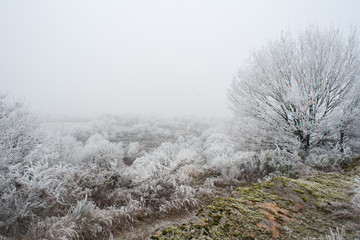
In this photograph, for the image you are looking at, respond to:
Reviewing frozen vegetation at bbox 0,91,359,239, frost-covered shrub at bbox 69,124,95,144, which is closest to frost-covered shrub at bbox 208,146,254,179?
frozen vegetation at bbox 0,91,359,239

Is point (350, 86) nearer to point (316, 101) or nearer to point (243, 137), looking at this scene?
point (316, 101)

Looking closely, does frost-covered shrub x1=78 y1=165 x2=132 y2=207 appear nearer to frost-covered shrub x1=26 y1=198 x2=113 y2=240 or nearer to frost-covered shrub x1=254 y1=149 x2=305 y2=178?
frost-covered shrub x1=26 y1=198 x2=113 y2=240

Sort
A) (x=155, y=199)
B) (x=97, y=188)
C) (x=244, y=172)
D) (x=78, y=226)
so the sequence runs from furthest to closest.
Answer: (x=244, y=172)
(x=97, y=188)
(x=155, y=199)
(x=78, y=226)

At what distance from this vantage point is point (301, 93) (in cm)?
541

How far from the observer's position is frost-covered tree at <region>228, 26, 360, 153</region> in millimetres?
5492

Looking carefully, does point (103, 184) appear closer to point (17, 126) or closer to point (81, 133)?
point (17, 126)

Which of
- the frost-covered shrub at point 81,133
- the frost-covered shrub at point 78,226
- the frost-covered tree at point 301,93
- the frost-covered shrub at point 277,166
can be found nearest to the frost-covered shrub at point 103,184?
the frost-covered shrub at point 78,226

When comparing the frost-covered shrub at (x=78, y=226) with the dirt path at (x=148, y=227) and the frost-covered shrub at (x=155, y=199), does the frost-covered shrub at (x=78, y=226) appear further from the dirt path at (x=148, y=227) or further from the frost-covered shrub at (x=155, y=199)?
the frost-covered shrub at (x=155, y=199)

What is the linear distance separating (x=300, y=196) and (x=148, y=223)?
2.16 meters

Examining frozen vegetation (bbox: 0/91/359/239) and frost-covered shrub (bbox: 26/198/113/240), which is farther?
frozen vegetation (bbox: 0/91/359/239)

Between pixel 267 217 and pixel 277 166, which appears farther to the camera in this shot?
pixel 277 166

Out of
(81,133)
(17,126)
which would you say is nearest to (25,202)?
(17,126)

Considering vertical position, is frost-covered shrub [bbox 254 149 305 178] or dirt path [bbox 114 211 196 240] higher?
frost-covered shrub [bbox 254 149 305 178]

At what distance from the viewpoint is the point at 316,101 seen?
5715 millimetres
